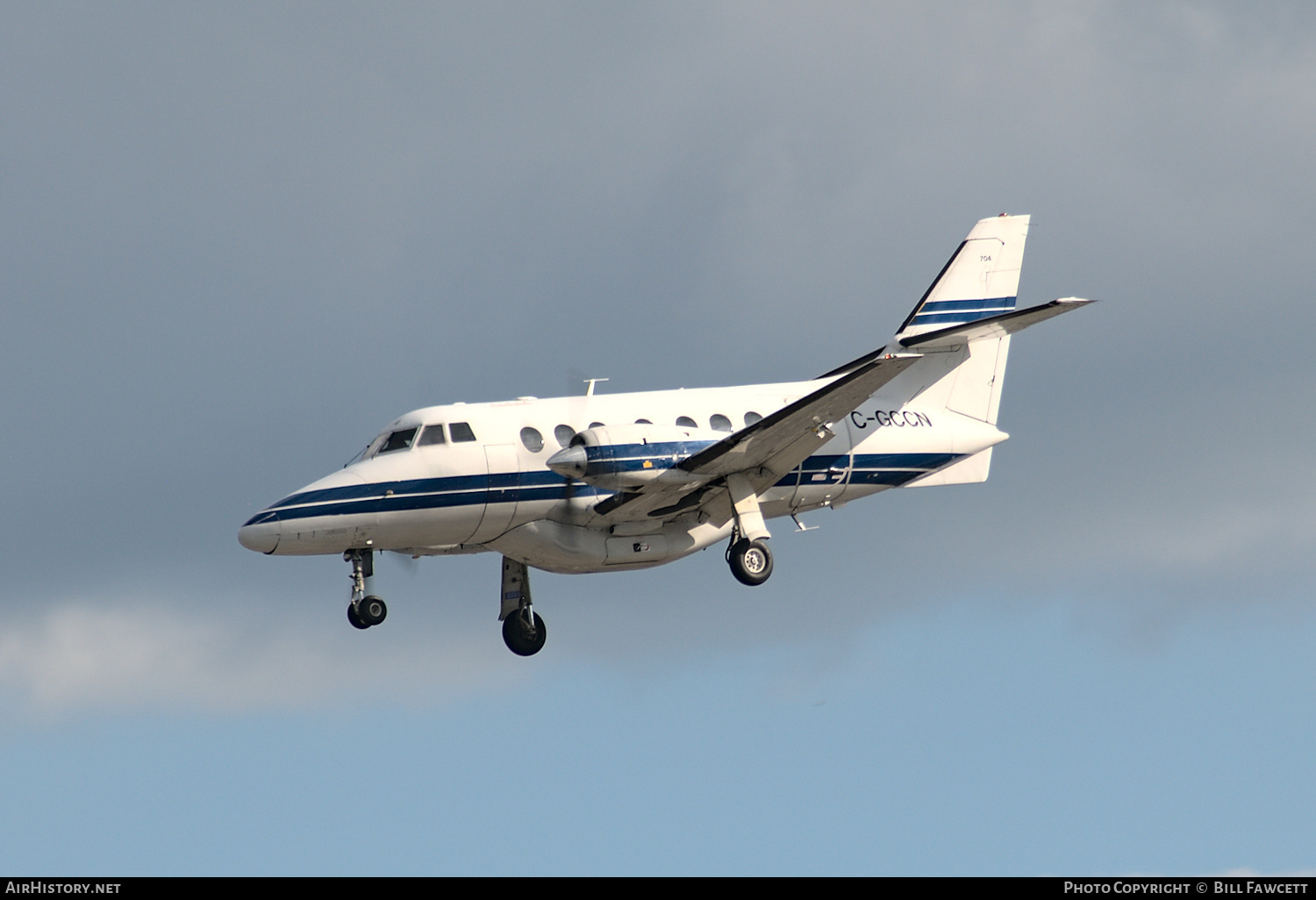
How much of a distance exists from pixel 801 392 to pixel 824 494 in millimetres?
1961

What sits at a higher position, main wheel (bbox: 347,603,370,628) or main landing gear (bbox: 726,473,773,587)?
main landing gear (bbox: 726,473,773,587)

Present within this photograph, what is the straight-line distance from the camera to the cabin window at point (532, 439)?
31.5 m

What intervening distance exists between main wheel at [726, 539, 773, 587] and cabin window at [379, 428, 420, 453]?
5945 mm

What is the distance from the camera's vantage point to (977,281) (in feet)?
120

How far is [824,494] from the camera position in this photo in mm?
34094

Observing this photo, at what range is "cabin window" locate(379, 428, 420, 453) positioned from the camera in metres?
31.3

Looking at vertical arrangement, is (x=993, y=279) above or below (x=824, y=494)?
above

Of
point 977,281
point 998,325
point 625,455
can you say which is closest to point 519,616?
point 625,455

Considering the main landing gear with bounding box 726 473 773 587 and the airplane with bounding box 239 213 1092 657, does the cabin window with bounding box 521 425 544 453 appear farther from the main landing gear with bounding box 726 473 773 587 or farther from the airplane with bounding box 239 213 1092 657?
the main landing gear with bounding box 726 473 773 587

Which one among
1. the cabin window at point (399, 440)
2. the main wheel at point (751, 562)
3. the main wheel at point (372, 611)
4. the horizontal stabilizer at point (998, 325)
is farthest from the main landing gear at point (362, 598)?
the horizontal stabilizer at point (998, 325)

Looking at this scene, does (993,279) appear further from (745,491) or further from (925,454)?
(745,491)

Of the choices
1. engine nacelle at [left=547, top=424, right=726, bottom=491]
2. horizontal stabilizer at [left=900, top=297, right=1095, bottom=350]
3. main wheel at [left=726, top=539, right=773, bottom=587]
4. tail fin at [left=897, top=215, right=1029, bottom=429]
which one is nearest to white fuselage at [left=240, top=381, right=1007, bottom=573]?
engine nacelle at [left=547, top=424, right=726, bottom=491]
